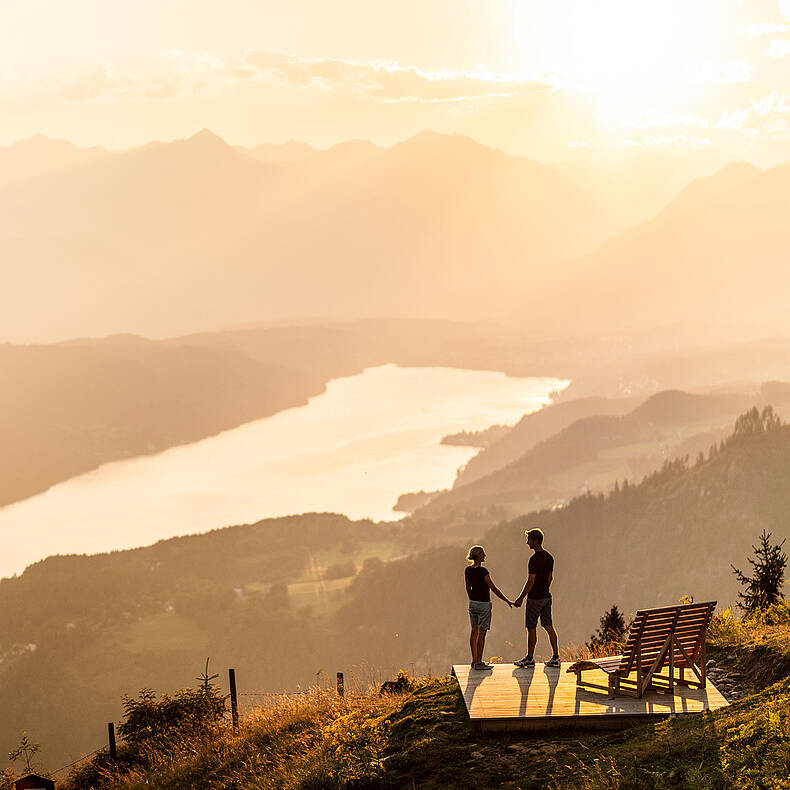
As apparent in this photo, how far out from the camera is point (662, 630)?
1758cm

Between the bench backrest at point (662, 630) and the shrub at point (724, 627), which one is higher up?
the bench backrest at point (662, 630)

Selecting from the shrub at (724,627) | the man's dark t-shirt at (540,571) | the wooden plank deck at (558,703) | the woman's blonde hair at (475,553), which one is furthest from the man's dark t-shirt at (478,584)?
the shrub at (724,627)

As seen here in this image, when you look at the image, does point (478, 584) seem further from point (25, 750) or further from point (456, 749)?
point (25, 750)

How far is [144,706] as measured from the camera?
28.2 metres

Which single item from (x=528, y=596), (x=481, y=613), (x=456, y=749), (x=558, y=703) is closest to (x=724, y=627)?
(x=528, y=596)

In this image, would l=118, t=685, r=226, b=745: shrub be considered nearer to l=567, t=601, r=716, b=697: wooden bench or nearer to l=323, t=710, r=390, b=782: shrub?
l=323, t=710, r=390, b=782: shrub

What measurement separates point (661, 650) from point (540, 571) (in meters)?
3.13

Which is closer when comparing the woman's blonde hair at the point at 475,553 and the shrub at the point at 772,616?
the woman's blonde hair at the point at 475,553

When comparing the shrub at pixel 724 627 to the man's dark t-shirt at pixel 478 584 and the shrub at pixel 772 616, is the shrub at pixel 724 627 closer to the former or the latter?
the shrub at pixel 772 616

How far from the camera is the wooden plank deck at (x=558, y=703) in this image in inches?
659

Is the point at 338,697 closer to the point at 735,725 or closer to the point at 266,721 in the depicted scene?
the point at 266,721

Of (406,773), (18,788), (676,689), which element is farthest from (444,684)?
(18,788)

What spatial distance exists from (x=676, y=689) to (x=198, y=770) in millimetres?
11367

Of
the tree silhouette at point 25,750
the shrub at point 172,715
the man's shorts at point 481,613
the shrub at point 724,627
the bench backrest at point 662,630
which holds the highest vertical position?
the man's shorts at point 481,613
